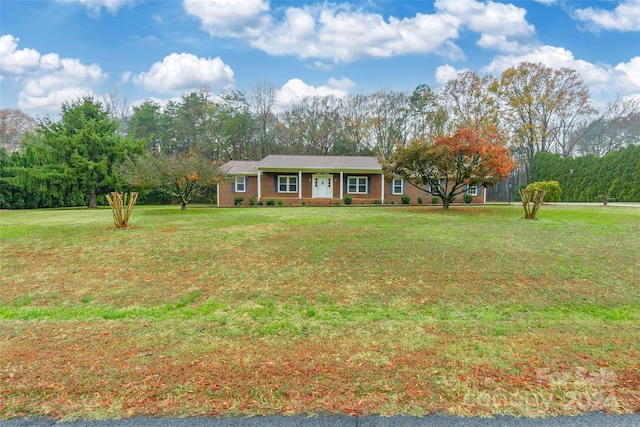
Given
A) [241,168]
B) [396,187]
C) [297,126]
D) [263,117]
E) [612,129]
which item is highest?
[263,117]

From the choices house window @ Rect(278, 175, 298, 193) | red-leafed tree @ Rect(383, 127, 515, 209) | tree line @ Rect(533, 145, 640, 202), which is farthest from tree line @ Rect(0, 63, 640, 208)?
red-leafed tree @ Rect(383, 127, 515, 209)

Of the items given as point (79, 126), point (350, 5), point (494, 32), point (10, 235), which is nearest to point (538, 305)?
point (350, 5)

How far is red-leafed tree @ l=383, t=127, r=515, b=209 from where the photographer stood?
14.2 meters

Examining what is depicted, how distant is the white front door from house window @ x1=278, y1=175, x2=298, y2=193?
1.31 metres

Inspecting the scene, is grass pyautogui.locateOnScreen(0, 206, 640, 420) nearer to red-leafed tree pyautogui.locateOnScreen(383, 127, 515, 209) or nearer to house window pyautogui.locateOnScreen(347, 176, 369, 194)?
red-leafed tree pyautogui.locateOnScreen(383, 127, 515, 209)

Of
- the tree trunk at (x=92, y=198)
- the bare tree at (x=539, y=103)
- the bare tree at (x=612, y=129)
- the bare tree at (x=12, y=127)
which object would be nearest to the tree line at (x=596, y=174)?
the bare tree at (x=539, y=103)

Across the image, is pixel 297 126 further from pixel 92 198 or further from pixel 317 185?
pixel 92 198

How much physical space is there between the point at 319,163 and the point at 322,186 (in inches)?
67.8

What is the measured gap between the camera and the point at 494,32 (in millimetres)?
15812

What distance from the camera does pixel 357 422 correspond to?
2260 mm

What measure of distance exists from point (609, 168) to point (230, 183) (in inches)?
1065

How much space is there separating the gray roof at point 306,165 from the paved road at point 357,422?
2084cm

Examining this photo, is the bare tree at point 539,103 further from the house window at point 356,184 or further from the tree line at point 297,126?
the house window at point 356,184

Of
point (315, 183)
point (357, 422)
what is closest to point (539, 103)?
point (315, 183)
